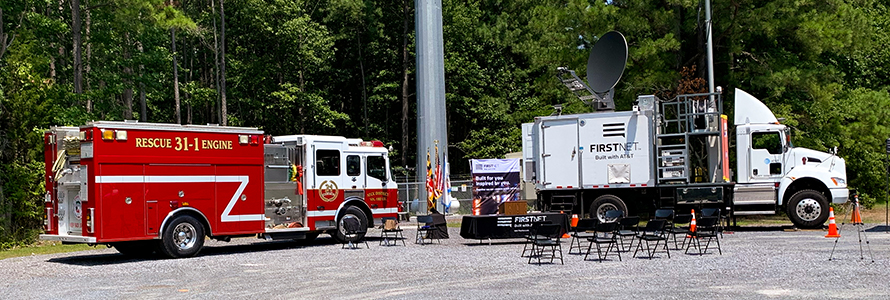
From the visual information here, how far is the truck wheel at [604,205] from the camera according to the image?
2247cm

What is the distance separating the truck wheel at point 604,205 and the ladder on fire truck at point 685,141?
111 cm

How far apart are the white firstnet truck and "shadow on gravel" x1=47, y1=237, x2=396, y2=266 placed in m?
4.96

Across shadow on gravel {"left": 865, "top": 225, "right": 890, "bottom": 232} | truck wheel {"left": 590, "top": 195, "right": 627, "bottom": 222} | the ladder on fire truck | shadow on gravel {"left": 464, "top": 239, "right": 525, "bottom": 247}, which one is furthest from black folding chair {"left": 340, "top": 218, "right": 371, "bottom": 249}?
shadow on gravel {"left": 865, "top": 225, "right": 890, "bottom": 232}

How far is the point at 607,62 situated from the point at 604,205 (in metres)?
4.49

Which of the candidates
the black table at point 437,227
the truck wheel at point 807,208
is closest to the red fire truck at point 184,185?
the black table at point 437,227

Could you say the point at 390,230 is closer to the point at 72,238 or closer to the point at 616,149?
the point at 616,149

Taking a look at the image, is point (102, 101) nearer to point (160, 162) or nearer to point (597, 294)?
point (160, 162)

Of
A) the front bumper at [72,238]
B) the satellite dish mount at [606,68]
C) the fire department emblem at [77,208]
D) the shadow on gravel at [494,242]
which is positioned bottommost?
the shadow on gravel at [494,242]

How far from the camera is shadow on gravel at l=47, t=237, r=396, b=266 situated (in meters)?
17.7

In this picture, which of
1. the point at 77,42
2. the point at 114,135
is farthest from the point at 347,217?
the point at 77,42

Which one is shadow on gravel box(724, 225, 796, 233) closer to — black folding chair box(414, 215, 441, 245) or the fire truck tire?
black folding chair box(414, 215, 441, 245)

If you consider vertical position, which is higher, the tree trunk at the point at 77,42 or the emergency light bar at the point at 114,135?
the tree trunk at the point at 77,42

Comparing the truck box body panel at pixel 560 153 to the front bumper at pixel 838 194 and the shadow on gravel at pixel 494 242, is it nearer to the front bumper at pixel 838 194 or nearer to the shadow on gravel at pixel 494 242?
the shadow on gravel at pixel 494 242

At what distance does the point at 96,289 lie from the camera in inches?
508
